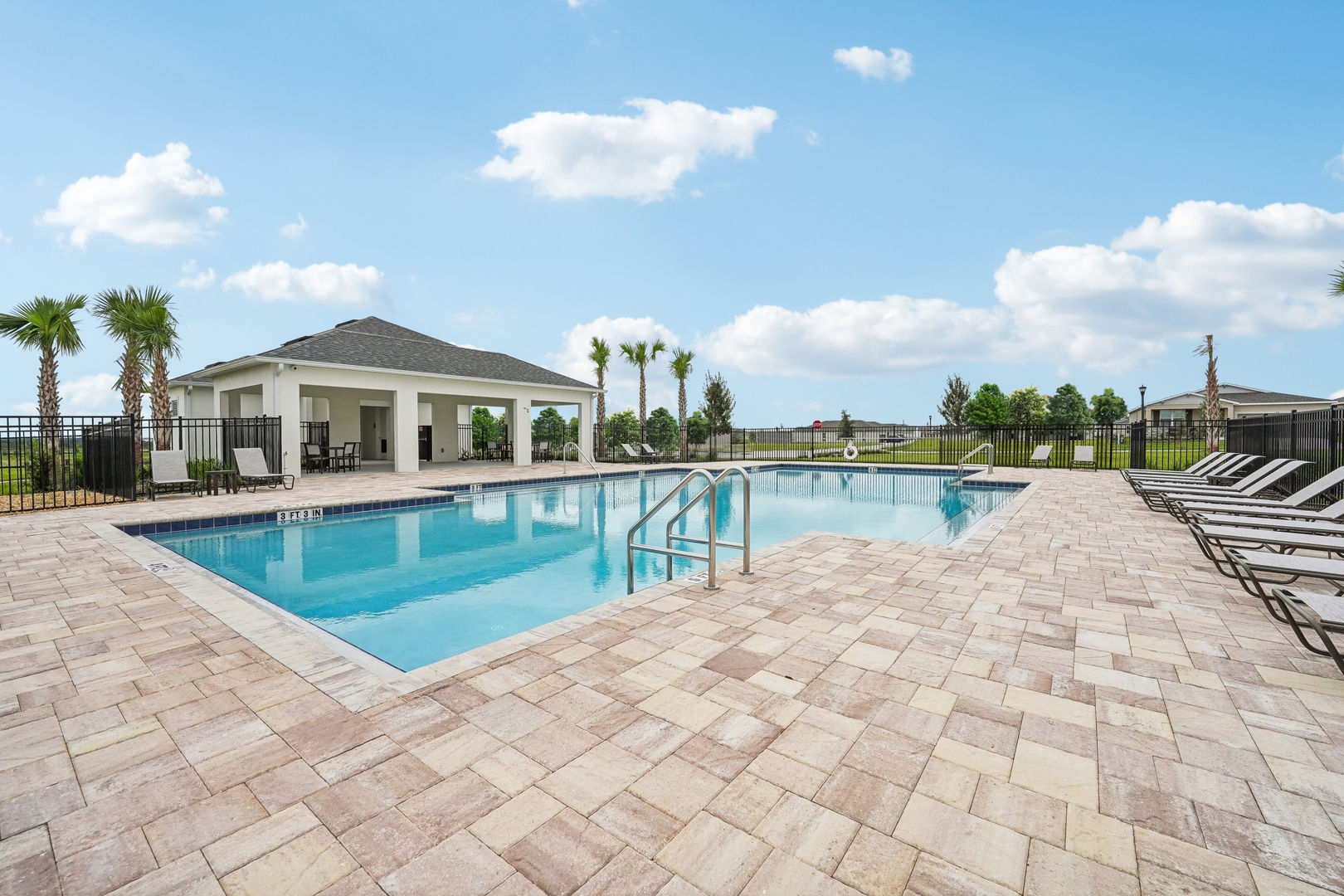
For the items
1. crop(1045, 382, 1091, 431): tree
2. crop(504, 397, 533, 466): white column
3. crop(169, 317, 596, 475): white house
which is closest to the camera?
crop(169, 317, 596, 475): white house

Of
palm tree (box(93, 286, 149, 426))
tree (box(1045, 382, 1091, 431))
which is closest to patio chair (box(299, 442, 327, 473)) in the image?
palm tree (box(93, 286, 149, 426))

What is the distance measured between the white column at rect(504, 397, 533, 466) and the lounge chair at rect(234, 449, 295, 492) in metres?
7.68

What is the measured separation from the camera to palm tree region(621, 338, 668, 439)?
912 inches

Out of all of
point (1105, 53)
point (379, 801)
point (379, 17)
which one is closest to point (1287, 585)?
point (379, 801)

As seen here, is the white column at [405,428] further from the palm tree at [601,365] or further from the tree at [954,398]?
the tree at [954,398]

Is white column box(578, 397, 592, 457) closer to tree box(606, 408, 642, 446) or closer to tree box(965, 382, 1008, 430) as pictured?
tree box(606, 408, 642, 446)

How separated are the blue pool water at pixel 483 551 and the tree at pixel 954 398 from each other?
32.5m

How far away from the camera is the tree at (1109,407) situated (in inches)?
1801

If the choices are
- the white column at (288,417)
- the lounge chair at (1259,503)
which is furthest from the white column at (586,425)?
the lounge chair at (1259,503)

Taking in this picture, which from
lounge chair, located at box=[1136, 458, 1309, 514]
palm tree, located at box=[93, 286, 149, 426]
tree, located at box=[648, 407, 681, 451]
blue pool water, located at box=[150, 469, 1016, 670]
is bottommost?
blue pool water, located at box=[150, 469, 1016, 670]

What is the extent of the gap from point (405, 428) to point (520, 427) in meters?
3.93

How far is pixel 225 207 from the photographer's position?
46.2ft

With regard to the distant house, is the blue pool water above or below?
below

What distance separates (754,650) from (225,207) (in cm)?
1720
